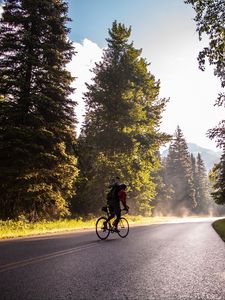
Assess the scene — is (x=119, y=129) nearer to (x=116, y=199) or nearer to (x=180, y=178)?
(x=116, y=199)

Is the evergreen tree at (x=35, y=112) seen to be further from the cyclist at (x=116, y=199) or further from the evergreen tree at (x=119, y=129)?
the evergreen tree at (x=119, y=129)

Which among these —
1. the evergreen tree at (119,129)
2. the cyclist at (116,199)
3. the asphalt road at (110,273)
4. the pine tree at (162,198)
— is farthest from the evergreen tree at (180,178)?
the asphalt road at (110,273)

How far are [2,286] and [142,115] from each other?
28.7 meters

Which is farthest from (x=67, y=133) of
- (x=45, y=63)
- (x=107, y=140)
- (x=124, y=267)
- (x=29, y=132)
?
(x=124, y=267)

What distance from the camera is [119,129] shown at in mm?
34312

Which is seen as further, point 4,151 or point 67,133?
point 67,133

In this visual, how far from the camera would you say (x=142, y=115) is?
33219mm

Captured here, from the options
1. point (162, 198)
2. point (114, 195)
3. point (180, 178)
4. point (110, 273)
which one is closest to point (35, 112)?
point (114, 195)

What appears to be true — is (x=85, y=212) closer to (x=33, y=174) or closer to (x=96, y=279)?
(x=33, y=174)

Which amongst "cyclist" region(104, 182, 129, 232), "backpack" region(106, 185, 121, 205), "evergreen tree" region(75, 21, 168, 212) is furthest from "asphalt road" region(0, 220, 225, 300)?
"evergreen tree" region(75, 21, 168, 212)

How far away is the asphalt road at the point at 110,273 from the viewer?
5.13 metres

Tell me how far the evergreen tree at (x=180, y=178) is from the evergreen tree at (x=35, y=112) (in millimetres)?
61874

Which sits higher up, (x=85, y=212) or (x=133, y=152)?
(x=133, y=152)

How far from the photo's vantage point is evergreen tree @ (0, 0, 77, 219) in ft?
60.9
